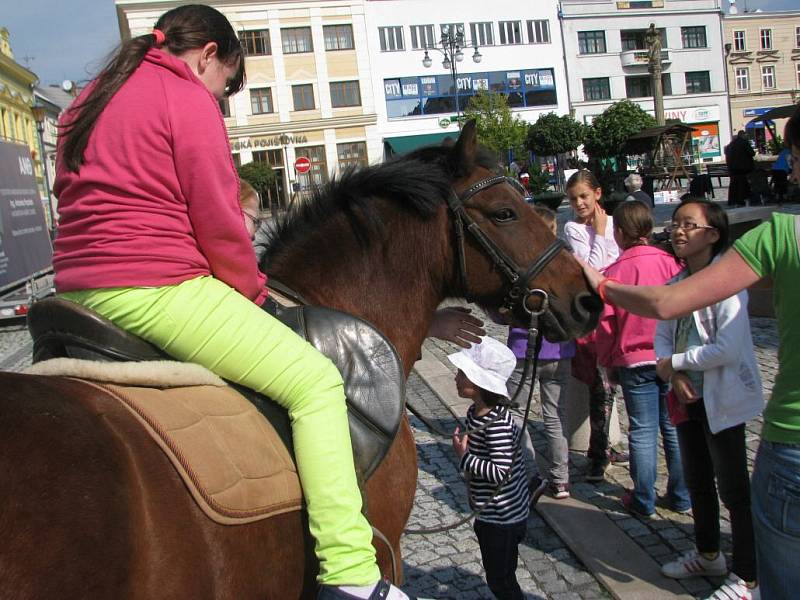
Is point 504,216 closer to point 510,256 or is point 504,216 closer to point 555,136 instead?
point 510,256

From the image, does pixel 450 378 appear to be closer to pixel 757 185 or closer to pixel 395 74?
pixel 757 185

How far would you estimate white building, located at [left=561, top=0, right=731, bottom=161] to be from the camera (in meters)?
56.3

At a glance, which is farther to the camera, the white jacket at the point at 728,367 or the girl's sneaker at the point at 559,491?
the girl's sneaker at the point at 559,491

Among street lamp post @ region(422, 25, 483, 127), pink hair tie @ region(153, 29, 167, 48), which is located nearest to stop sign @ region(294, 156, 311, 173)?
street lamp post @ region(422, 25, 483, 127)

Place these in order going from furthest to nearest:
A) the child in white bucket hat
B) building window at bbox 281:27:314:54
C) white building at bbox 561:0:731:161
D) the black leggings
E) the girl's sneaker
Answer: white building at bbox 561:0:731:161, building window at bbox 281:27:314:54, the girl's sneaker, the black leggings, the child in white bucket hat

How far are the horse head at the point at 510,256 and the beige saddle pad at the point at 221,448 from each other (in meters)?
1.08

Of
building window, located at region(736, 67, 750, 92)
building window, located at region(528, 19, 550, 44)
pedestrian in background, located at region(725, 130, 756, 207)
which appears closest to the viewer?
pedestrian in background, located at region(725, 130, 756, 207)

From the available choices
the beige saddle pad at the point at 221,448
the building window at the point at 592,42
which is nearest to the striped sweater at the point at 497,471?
the beige saddle pad at the point at 221,448

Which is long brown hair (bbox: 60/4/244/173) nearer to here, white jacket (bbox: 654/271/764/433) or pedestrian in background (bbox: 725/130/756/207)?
white jacket (bbox: 654/271/764/433)

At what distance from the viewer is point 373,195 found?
264 centimetres

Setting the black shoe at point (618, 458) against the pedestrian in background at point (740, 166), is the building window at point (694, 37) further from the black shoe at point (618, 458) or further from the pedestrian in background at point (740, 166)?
the black shoe at point (618, 458)

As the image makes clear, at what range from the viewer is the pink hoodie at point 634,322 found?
4234 millimetres

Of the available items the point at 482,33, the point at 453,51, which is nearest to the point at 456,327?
the point at 453,51

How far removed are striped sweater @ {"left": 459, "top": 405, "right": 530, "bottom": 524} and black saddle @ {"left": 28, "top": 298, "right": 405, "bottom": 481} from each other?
1.15 m
